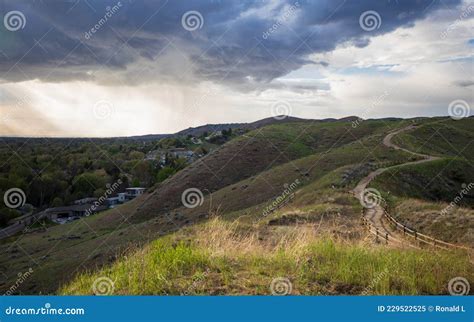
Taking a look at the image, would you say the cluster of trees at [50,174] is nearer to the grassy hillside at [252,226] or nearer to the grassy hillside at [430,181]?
the grassy hillside at [252,226]

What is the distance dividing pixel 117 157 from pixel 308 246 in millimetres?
67346

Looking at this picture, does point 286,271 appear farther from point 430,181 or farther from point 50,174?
point 50,174

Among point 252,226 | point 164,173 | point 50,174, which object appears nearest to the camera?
point 252,226

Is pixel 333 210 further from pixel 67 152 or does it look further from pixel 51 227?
pixel 51 227

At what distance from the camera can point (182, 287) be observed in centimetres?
541

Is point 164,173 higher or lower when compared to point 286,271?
higher

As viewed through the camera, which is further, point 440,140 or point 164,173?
point 164,173

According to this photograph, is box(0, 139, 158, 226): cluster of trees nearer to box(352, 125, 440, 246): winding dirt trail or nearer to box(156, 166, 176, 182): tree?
box(156, 166, 176, 182): tree

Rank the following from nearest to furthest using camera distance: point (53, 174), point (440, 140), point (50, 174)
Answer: point (50, 174)
point (53, 174)
point (440, 140)

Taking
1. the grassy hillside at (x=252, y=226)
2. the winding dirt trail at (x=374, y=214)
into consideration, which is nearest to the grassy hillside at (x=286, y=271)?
the grassy hillside at (x=252, y=226)

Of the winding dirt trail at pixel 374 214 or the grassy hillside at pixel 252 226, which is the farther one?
the winding dirt trail at pixel 374 214

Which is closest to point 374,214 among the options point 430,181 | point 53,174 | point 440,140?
point 430,181

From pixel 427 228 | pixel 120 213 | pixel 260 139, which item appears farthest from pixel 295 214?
pixel 260 139

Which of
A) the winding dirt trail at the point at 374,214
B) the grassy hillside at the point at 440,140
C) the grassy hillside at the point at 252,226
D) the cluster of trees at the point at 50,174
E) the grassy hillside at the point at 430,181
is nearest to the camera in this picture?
the grassy hillside at the point at 252,226
